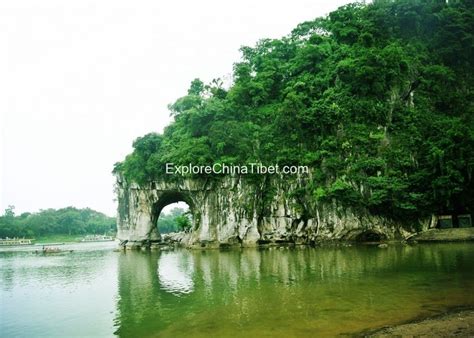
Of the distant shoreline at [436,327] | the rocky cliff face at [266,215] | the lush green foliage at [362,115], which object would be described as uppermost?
the lush green foliage at [362,115]

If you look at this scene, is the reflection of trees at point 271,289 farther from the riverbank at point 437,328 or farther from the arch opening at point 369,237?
the arch opening at point 369,237

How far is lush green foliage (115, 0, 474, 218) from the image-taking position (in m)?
25.0

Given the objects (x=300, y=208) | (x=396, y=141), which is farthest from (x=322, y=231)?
(x=396, y=141)

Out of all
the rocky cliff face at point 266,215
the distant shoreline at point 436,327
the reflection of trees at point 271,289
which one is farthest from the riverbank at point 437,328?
the rocky cliff face at point 266,215

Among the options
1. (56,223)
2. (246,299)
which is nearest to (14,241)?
(56,223)

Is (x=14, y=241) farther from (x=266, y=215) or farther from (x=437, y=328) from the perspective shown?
(x=437, y=328)

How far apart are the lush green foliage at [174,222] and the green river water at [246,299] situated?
29.3m

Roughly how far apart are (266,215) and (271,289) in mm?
17213

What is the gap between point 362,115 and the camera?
27.8 meters

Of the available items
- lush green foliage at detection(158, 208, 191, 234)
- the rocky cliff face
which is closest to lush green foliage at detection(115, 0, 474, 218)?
the rocky cliff face

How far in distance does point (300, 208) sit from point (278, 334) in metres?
20.8

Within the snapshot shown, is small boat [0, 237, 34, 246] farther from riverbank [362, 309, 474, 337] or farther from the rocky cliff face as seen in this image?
riverbank [362, 309, 474, 337]

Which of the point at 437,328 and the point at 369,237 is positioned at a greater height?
the point at 437,328

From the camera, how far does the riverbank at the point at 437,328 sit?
667cm
